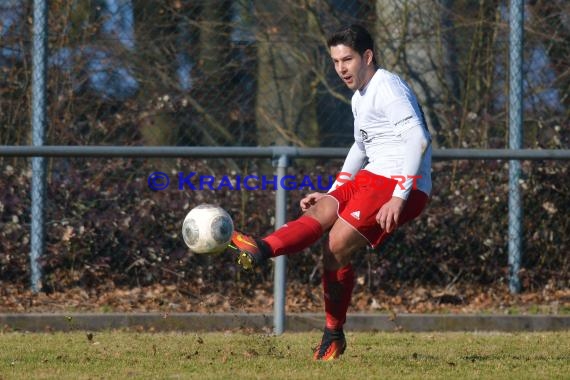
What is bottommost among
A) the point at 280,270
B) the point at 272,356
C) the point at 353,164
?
the point at 272,356

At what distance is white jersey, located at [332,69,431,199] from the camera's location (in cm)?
628

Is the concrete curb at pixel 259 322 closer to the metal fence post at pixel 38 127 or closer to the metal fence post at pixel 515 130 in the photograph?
the metal fence post at pixel 38 127

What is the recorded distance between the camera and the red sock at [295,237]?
249 inches

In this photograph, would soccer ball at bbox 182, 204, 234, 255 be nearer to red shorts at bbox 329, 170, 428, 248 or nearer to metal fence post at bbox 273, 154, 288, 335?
red shorts at bbox 329, 170, 428, 248

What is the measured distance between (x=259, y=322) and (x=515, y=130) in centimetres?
287

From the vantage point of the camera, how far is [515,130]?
10250 millimetres

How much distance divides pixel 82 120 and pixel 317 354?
15.3 feet

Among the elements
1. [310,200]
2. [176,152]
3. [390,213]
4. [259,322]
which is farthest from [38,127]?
[390,213]

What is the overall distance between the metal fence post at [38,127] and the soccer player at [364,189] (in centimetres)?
348

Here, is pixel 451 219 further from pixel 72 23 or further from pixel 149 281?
pixel 72 23

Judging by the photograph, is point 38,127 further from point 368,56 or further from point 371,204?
point 371,204

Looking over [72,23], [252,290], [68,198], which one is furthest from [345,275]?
[72,23]

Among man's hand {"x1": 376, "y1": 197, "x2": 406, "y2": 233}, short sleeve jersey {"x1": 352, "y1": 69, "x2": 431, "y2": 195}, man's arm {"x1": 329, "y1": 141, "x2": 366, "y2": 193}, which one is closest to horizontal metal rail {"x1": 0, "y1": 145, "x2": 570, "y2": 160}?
man's arm {"x1": 329, "y1": 141, "x2": 366, "y2": 193}

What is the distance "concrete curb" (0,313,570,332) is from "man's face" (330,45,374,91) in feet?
9.57
